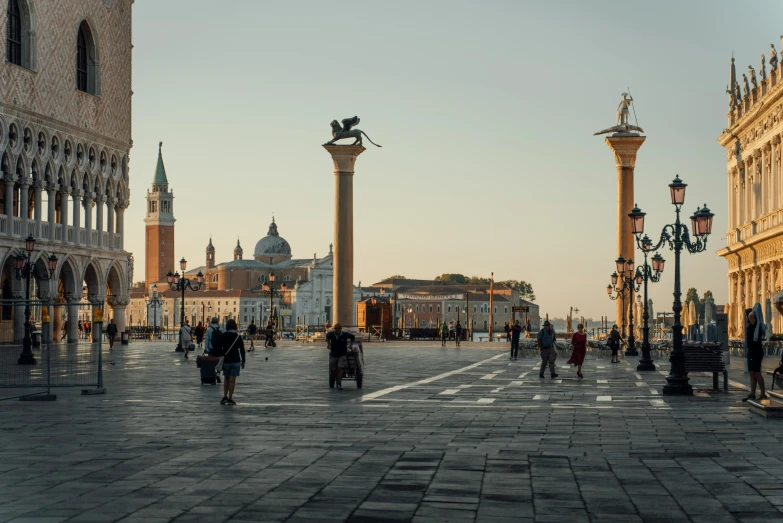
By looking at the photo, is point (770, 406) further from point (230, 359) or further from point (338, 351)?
point (338, 351)

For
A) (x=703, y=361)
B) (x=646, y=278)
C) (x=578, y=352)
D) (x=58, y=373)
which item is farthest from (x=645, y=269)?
(x=58, y=373)

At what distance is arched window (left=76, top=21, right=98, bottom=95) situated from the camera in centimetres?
5894


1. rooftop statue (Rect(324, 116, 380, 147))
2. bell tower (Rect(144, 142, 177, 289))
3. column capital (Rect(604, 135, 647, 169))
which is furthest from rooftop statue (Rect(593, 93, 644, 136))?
bell tower (Rect(144, 142, 177, 289))

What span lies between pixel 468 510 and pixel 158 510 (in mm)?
2098

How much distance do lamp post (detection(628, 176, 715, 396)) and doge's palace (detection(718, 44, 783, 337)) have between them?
2709 cm

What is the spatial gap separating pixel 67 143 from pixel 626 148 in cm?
2740

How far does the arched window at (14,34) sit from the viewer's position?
51.8m

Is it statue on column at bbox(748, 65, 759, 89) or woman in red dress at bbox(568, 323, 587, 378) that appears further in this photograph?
statue on column at bbox(748, 65, 759, 89)

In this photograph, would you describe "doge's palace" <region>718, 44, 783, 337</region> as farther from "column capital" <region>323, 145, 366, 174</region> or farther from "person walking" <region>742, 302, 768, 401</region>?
"person walking" <region>742, 302, 768, 401</region>

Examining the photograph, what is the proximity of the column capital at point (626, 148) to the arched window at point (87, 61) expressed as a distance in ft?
86.8

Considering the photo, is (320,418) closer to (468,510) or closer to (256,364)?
(468,510)

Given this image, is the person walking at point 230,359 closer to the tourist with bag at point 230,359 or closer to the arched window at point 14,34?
the tourist with bag at point 230,359

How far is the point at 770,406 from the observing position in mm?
14656

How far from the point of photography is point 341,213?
56.1 m
